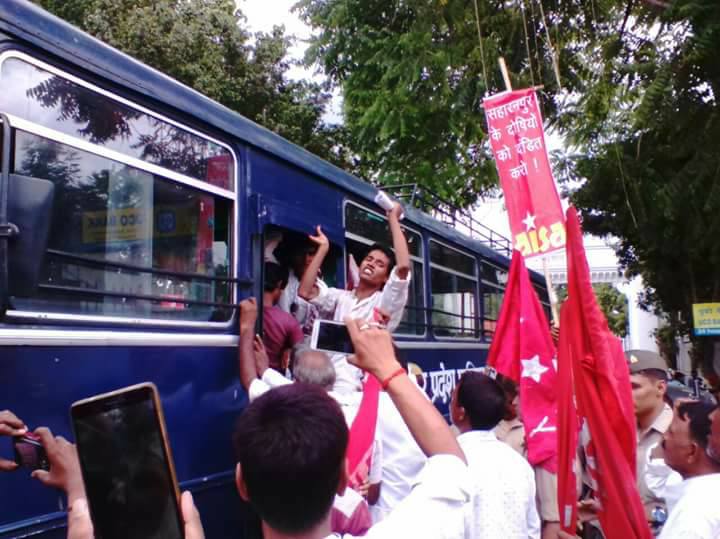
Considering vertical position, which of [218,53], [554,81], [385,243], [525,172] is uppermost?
[218,53]

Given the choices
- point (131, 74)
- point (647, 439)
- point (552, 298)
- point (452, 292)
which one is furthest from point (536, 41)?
point (131, 74)

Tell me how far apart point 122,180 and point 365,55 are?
652 centimetres

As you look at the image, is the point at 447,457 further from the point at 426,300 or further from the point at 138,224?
the point at 426,300

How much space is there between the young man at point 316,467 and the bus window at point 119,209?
4.50 ft

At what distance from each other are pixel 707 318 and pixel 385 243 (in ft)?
42.6

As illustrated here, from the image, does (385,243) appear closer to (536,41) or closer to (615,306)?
(536,41)

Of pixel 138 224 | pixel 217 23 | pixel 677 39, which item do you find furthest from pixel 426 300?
pixel 217 23

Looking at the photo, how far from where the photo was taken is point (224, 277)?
3.92m

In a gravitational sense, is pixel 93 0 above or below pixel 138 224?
above

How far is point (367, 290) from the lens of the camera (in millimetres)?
4926

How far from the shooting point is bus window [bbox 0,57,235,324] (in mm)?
2928

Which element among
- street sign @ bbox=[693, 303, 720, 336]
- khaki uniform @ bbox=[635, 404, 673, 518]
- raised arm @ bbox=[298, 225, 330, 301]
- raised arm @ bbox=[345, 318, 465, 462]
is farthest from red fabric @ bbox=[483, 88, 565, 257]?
street sign @ bbox=[693, 303, 720, 336]

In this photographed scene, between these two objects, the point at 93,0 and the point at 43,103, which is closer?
the point at 43,103

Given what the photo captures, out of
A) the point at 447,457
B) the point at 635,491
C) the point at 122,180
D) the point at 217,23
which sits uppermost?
the point at 217,23
